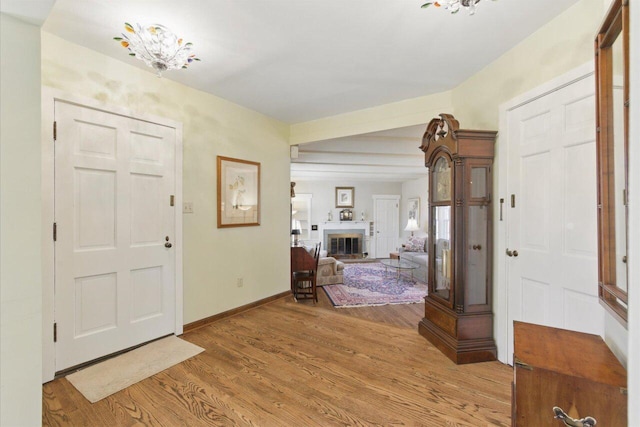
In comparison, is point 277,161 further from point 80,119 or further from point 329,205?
point 329,205

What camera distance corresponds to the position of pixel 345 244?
8.54 m

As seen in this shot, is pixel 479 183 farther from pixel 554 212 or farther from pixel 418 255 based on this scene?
pixel 418 255

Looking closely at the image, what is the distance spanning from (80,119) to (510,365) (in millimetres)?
3894

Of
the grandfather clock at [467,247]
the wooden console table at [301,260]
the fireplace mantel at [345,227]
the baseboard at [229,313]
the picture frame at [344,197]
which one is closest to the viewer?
the grandfather clock at [467,247]

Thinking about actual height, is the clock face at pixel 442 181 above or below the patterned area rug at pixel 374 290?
above

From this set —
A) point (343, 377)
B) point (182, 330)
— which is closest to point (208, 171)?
point (182, 330)

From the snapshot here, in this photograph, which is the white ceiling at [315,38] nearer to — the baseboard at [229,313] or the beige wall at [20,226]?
the beige wall at [20,226]

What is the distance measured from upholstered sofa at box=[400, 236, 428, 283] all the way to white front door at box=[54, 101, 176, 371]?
4.24m

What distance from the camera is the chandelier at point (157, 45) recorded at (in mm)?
1845

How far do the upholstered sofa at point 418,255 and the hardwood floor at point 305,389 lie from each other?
2711 millimetres

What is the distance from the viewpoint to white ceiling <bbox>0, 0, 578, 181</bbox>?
5.59 ft

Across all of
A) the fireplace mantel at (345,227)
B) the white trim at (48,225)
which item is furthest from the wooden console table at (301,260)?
the fireplace mantel at (345,227)

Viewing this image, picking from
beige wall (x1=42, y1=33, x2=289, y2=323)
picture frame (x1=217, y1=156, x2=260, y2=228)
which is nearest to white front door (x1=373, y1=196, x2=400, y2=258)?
beige wall (x1=42, y1=33, x2=289, y2=323)

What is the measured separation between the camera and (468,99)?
2672 millimetres
